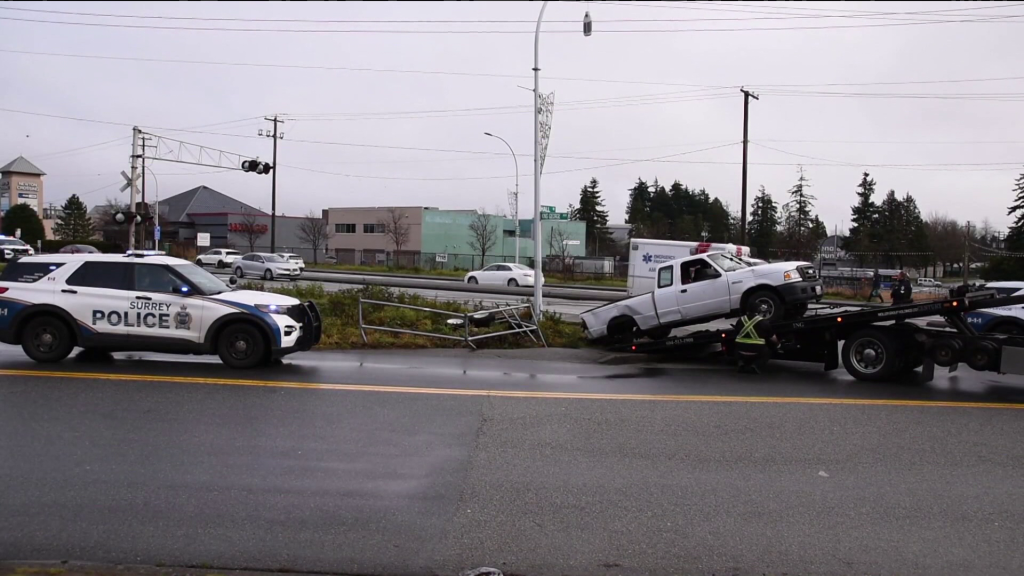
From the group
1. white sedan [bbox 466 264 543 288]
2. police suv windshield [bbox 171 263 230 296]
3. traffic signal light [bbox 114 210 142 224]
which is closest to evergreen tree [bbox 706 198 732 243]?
white sedan [bbox 466 264 543 288]

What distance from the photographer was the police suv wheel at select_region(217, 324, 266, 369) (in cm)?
1156

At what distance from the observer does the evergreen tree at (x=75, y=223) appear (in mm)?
81500

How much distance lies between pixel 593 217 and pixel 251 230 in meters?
37.7

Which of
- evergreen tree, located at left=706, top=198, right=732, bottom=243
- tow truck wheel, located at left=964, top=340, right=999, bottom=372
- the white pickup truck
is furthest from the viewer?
evergreen tree, located at left=706, top=198, right=732, bottom=243

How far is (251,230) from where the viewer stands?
74438mm

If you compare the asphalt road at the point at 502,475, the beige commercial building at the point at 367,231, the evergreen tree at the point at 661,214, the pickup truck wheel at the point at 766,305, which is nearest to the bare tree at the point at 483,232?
the beige commercial building at the point at 367,231

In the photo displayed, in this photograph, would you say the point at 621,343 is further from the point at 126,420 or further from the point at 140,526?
the point at 140,526

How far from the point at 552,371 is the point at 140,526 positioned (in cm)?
782

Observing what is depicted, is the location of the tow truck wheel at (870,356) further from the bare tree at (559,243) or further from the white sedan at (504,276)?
the bare tree at (559,243)

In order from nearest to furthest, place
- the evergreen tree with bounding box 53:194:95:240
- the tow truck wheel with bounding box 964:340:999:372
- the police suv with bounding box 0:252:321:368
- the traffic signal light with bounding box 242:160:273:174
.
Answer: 1. the tow truck wheel with bounding box 964:340:999:372
2. the police suv with bounding box 0:252:321:368
3. the traffic signal light with bounding box 242:160:273:174
4. the evergreen tree with bounding box 53:194:95:240

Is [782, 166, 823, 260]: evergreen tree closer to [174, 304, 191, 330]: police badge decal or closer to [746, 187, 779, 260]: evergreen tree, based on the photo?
[746, 187, 779, 260]: evergreen tree

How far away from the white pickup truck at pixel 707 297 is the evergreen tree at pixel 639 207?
6202 centimetres

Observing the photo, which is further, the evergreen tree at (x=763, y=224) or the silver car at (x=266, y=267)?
the evergreen tree at (x=763, y=224)

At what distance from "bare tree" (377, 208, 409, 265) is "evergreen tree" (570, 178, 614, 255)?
70.4 feet
